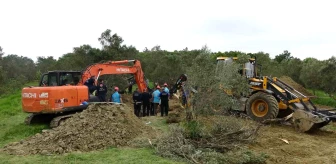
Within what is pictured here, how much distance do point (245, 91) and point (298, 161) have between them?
4.60 metres

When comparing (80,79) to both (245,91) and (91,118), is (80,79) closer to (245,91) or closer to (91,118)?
(91,118)

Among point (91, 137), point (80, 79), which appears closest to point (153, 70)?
point (80, 79)

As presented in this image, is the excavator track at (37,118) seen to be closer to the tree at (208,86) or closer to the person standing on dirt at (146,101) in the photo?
the person standing on dirt at (146,101)

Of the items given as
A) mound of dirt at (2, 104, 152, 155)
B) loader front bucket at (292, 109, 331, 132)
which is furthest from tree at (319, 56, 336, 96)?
mound of dirt at (2, 104, 152, 155)

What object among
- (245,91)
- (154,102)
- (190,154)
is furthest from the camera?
(154,102)

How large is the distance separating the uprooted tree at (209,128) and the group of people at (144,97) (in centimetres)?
407

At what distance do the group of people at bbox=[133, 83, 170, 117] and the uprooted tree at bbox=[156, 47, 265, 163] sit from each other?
13.3 feet

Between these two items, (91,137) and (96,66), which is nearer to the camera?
(91,137)

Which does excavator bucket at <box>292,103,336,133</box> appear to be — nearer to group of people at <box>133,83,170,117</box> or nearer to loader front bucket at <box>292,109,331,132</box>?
loader front bucket at <box>292,109,331,132</box>

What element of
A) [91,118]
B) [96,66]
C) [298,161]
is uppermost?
[96,66]

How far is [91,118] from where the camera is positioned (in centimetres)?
998

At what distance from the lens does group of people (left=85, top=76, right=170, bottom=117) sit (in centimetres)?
1416

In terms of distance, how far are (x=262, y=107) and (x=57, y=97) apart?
24.0ft

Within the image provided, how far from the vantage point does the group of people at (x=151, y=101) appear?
14977 millimetres
